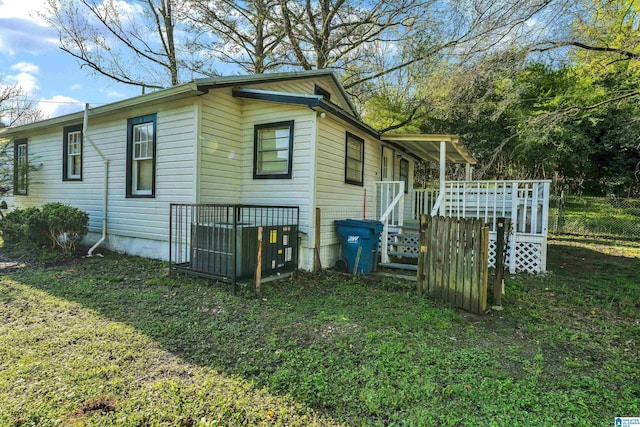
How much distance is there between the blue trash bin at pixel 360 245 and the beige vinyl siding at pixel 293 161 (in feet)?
3.17

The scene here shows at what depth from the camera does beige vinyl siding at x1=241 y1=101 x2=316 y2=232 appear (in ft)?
20.2

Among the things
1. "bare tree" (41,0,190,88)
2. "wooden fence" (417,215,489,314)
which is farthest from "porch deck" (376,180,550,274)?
"bare tree" (41,0,190,88)

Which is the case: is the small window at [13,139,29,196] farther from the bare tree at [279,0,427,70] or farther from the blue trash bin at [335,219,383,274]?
the blue trash bin at [335,219,383,274]

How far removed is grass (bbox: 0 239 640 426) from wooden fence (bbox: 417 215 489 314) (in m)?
0.26

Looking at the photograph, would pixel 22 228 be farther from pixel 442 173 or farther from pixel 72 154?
pixel 442 173

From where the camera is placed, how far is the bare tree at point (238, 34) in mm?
13203

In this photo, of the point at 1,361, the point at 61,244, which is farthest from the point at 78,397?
the point at 61,244

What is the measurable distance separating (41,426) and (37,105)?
21.7 meters

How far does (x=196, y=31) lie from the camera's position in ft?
45.3

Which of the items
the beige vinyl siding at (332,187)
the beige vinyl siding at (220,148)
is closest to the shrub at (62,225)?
the beige vinyl siding at (220,148)

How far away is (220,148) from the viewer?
654 cm

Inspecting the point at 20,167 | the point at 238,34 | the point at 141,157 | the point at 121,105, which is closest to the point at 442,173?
the point at 141,157

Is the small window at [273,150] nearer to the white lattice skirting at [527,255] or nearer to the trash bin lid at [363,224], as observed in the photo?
the trash bin lid at [363,224]

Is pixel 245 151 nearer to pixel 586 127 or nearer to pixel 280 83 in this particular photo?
pixel 280 83
